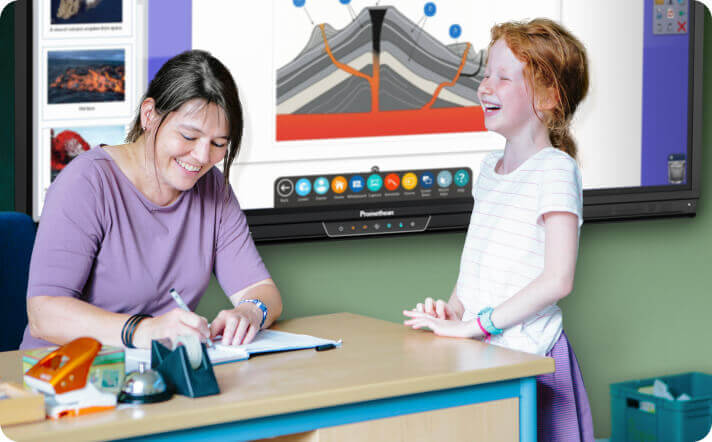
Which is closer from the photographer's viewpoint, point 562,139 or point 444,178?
point 562,139

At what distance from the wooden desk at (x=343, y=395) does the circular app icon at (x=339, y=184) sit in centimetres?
80

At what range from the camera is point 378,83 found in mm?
2352

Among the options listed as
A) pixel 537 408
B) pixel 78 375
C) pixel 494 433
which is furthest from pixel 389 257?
pixel 78 375

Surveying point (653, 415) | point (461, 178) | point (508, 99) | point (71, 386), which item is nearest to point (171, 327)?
point (71, 386)

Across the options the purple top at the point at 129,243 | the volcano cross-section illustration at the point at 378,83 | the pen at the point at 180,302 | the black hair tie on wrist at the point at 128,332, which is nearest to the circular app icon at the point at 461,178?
the volcano cross-section illustration at the point at 378,83

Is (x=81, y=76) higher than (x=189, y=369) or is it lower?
higher

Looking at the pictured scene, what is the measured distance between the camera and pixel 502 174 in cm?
172

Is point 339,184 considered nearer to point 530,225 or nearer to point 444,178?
point 444,178

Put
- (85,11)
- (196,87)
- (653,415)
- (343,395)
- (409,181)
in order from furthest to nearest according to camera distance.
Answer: (653,415)
(409,181)
(85,11)
(196,87)
(343,395)

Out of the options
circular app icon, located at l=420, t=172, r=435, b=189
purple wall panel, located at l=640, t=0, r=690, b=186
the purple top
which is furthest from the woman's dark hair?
purple wall panel, located at l=640, t=0, r=690, b=186

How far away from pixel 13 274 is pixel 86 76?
56 centimetres

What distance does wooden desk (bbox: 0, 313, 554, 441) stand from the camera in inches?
42.5

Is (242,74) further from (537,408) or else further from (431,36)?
(537,408)

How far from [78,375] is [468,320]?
82cm
